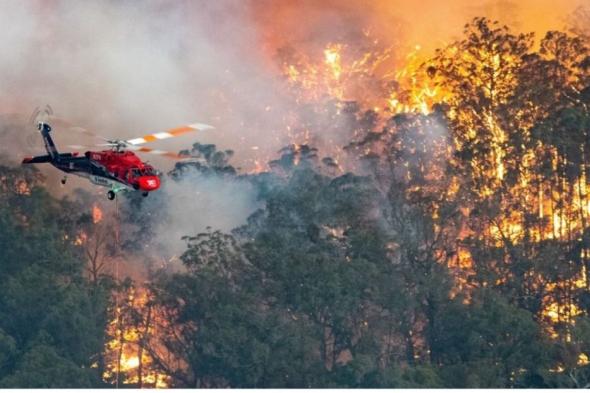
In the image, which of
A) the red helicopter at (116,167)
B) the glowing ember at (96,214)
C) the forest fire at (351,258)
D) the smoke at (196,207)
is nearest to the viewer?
the red helicopter at (116,167)

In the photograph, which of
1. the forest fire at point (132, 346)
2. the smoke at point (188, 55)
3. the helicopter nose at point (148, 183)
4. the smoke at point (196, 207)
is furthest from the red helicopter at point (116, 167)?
the smoke at point (188, 55)

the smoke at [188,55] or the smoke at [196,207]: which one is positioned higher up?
the smoke at [188,55]

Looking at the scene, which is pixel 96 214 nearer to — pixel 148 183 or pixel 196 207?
pixel 196 207

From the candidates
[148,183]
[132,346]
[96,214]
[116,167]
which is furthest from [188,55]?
[148,183]

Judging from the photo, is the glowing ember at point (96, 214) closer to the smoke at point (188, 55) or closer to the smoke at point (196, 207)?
the smoke at point (196, 207)

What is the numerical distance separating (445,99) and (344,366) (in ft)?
117

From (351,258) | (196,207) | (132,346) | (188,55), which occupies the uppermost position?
(188,55)

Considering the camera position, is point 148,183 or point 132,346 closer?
point 148,183

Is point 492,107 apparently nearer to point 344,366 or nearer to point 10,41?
point 344,366

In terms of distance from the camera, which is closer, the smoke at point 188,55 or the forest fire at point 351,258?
the forest fire at point 351,258

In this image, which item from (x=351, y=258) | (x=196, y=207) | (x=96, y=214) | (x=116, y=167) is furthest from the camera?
(x=96, y=214)

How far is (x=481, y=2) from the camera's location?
136875 mm

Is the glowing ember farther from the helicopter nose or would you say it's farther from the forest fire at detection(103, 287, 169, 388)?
the helicopter nose

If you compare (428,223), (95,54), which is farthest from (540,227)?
(95,54)
